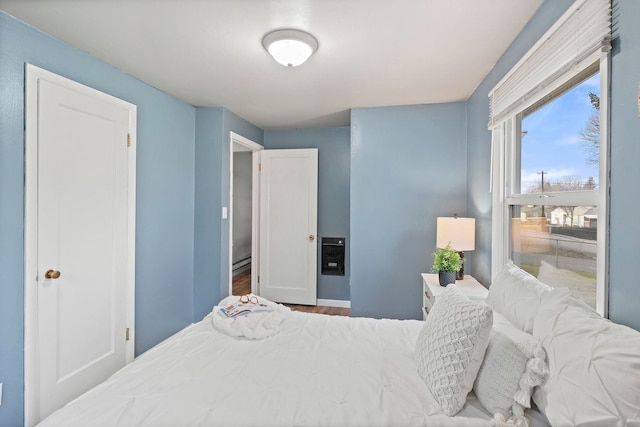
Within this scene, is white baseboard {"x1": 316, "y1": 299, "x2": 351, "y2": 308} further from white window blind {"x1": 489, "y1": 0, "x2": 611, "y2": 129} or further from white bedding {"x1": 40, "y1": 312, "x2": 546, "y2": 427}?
white window blind {"x1": 489, "y1": 0, "x2": 611, "y2": 129}

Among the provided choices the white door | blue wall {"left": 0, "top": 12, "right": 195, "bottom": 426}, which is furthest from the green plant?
blue wall {"left": 0, "top": 12, "right": 195, "bottom": 426}

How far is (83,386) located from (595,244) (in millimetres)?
3245

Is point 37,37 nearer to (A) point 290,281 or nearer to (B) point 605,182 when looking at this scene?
(B) point 605,182

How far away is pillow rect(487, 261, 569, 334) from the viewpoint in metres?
1.27

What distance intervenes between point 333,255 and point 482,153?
7.60 feet

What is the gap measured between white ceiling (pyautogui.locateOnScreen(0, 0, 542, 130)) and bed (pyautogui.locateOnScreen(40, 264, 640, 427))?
5.01 ft

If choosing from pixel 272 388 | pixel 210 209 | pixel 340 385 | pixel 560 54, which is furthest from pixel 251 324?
pixel 560 54

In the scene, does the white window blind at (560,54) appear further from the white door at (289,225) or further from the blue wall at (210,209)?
the blue wall at (210,209)

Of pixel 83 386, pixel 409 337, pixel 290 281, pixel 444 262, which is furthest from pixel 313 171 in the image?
pixel 83 386

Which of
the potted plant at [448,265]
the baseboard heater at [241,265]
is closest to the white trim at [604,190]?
the potted plant at [448,265]

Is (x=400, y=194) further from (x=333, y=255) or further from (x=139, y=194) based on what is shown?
(x=139, y=194)

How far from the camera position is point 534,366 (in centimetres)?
104

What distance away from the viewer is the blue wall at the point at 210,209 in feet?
11.2

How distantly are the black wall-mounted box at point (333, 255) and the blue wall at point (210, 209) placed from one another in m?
1.42
